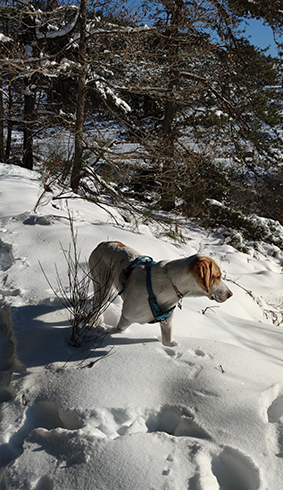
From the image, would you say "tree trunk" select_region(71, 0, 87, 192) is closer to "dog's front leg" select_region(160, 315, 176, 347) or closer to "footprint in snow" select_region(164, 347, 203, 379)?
"dog's front leg" select_region(160, 315, 176, 347)

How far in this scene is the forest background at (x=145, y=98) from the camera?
522 cm

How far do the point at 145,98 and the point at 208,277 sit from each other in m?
9.19

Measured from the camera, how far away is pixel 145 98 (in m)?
9.95

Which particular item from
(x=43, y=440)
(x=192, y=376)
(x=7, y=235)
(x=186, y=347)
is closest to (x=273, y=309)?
(x=186, y=347)

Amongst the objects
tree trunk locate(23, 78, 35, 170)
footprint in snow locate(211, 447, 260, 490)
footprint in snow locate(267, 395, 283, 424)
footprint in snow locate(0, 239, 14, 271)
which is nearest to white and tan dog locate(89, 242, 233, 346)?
footprint in snow locate(267, 395, 283, 424)

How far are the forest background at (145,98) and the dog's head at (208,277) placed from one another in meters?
3.27

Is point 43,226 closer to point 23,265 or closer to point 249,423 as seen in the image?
point 23,265

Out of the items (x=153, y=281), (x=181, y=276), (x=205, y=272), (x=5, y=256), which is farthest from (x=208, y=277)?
(x=5, y=256)

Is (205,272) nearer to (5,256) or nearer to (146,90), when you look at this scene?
(5,256)

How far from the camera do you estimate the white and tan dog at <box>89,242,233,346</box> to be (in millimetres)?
1882

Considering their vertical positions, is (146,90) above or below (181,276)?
above

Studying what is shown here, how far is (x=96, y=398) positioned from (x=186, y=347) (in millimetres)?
746

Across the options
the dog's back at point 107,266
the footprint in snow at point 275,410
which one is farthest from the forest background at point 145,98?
the footprint in snow at point 275,410

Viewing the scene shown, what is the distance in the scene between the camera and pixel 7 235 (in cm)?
401
